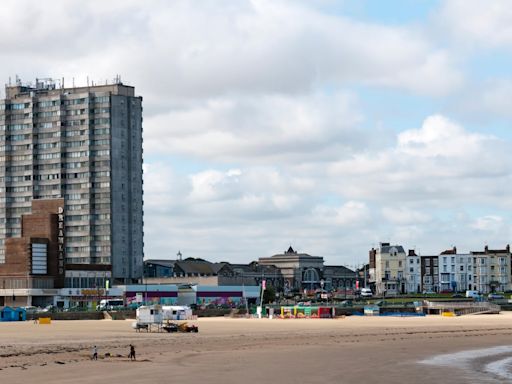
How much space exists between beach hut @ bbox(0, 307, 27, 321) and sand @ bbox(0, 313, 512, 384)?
51419 mm

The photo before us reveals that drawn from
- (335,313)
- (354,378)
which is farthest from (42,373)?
(335,313)

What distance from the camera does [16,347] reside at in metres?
76.2

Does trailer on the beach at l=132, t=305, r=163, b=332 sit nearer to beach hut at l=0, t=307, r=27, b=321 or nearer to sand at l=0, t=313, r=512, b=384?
sand at l=0, t=313, r=512, b=384

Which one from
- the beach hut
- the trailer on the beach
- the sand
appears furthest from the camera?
the beach hut

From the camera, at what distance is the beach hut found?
491 feet

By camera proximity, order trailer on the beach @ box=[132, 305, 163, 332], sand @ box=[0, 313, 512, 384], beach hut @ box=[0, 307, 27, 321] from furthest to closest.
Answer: beach hut @ box=[0, 307, 27, 321], trailer on the beach @ box=[132, 305, 163, 332], sand @ box=[0, 313, 512, 384]

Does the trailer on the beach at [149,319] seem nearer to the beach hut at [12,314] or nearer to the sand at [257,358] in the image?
the sand at [257,358]

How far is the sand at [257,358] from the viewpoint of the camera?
53.3 m

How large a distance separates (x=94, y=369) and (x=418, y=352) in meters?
26.5

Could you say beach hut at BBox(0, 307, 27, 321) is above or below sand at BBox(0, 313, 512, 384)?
below

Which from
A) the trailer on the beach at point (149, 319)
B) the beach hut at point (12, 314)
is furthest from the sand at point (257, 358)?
the beach hut at point (12, 314)

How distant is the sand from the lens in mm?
53281

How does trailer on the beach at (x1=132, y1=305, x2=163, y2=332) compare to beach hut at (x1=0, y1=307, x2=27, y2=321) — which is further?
beach hut at (x1=0, y1=307, x2=27, y2=321)

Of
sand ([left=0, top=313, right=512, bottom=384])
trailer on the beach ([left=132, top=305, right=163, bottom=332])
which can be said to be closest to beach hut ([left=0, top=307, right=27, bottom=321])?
trailer on the beach ([left=132, top=305, right=163, bottom=332])
